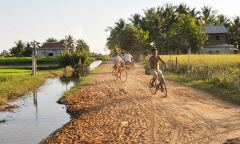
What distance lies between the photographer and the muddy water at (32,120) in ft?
44.6

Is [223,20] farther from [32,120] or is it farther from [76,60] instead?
[32,120]

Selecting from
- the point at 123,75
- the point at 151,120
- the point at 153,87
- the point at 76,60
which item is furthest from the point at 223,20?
the point at 151,120

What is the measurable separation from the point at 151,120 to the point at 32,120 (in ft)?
18.8

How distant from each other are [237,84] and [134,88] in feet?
17.0

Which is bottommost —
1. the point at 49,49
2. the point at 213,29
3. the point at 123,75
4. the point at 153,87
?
the point at 153,87

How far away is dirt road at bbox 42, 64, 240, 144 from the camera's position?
35.9 ft

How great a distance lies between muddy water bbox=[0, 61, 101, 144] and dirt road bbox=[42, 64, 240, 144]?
27.3 inches

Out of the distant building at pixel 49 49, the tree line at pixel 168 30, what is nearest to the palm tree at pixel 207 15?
the tree line at pixel 168 30

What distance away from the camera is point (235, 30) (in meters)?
95.2

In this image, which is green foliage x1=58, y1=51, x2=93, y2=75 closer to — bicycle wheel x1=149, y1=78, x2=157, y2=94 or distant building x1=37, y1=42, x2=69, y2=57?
bicycle wheel x1=149, y1=78, x2=157, y2=94

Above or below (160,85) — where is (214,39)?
above

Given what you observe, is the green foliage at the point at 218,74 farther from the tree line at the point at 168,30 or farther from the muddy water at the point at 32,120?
the tree line at the point at 168,30

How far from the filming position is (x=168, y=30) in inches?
3346

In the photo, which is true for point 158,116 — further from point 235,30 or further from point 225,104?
point 235,30
